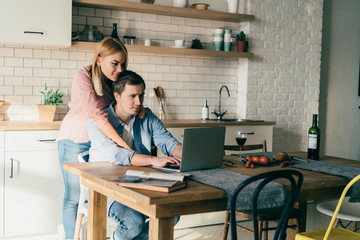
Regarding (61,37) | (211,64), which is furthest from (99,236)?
(211,64)

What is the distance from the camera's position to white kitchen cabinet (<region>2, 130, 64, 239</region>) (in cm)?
386

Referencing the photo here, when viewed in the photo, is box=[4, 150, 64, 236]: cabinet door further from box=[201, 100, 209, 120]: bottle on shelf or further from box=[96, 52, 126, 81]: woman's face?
box=[201, 100, 209, 120]: bottle on shelf

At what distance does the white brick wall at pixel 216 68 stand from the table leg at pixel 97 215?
2.28 m

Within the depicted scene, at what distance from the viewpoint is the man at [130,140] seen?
2523mm

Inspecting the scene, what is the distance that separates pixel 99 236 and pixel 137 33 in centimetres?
288

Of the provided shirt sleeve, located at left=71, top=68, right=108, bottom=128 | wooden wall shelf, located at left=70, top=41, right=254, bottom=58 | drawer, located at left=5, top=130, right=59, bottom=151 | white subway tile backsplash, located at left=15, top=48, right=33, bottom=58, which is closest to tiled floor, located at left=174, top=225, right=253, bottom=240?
drawer, located at left=5, top=130, right=59, bottom=151

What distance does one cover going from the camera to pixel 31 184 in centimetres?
394

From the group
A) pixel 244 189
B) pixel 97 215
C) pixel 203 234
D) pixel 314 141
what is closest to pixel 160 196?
pixel 244 189

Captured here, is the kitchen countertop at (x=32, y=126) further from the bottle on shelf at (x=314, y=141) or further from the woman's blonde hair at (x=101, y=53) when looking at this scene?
the bottle on shelf at (x=314, y=141)

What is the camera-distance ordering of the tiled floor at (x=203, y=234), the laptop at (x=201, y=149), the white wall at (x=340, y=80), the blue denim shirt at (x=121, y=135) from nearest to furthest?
the laptop at (x=201, y=149) → the blue denim shirt at (x=121, y=135) → the tiled floor at (x=203, y=234) → the white wall at (x=340, y=80)

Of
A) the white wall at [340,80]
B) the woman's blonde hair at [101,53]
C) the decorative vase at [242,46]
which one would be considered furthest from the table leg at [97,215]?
the white wall at [340,80]

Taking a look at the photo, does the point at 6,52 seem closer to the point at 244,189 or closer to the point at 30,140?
the point at 30,140

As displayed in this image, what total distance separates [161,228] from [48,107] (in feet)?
8.83

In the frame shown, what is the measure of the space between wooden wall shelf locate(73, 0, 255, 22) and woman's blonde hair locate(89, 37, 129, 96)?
1.16 meters
